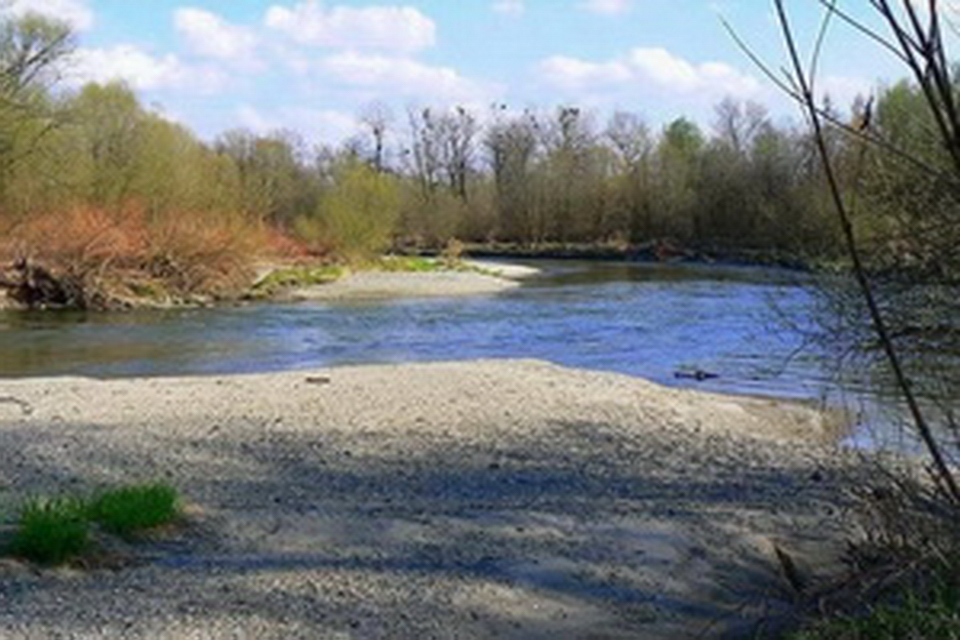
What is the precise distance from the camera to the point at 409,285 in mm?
48062

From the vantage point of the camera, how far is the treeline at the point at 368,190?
17.1 metres

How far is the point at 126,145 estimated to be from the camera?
Result: 5072 cm

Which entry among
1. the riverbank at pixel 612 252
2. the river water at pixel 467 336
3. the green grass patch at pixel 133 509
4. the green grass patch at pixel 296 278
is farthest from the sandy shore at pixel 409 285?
the green grass patch at pixel 133 509

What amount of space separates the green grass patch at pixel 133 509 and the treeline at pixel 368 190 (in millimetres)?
5619

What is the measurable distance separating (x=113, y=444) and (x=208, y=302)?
29.2m

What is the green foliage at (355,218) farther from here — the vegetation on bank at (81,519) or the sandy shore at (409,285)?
the vegetation on bank at (81,519)

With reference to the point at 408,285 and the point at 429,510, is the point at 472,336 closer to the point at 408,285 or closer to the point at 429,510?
the point at 408,285

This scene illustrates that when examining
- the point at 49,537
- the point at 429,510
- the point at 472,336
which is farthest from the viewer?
the point at 472,336

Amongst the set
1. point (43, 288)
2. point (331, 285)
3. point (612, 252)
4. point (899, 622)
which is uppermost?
point (899, 622)

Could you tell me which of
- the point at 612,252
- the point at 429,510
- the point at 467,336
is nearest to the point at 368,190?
the point at 612,252

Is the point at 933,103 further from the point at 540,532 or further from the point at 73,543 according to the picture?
the point at 540,532

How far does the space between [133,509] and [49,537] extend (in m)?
0.83

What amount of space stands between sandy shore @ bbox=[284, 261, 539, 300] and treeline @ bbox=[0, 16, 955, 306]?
3414mm

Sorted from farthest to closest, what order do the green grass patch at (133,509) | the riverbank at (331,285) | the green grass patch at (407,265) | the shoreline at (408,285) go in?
the green grass patch at (407,265), the shoreline at (408,285), the riverbank at (331,285), the green grass patch at (133,509)
